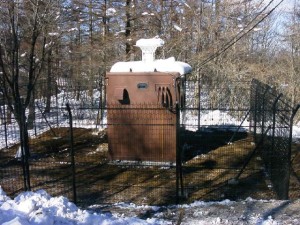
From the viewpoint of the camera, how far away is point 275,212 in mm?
5812

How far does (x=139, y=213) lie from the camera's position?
20.5 feet

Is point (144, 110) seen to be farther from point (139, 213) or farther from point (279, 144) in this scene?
point (139, 213)

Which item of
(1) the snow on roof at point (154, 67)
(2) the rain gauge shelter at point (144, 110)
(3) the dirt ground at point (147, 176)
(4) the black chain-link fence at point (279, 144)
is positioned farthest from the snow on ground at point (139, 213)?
(1) the snow on roof at point (154, 67)

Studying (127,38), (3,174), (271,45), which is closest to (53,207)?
(3,174)

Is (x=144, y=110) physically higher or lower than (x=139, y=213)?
higher

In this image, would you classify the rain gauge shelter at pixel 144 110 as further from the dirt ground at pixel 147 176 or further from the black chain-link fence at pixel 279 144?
the black chain-link fence at pixel 279 144

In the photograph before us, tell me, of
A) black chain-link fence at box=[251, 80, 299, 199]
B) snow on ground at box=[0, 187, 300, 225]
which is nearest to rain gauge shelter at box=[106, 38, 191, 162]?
black chain-link fence at box=[251, 80, 299, 199]

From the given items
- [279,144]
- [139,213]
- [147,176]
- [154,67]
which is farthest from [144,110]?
[139,213]

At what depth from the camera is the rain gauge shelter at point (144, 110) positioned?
1007 cm

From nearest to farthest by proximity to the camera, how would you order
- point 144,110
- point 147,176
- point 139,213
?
1. point 139,213
2. point 147,176
3. point 144,110

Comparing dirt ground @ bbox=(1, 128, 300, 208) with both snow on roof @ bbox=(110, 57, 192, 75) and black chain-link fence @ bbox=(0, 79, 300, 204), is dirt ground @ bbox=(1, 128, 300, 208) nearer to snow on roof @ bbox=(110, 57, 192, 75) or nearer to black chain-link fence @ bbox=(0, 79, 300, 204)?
black chain-link fence @ bbox=(0, 79, 300, 204)

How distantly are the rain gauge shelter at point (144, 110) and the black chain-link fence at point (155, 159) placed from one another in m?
0.03

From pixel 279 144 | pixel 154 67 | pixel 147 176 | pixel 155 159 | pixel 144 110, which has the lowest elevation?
pixel 147 176

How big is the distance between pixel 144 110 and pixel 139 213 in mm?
4191
